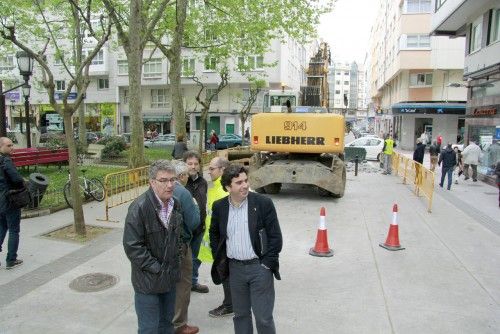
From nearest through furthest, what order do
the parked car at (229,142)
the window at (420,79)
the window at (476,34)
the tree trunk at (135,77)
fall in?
the tree trunk at (135,77), the window at (476,34), the parked car at (229,142), the window at (420,79)

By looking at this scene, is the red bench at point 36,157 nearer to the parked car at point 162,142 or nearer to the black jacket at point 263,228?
the black jacket at point 263,228

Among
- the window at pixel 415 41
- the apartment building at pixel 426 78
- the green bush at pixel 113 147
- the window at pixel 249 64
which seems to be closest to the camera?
the green bush at pixel 113 147

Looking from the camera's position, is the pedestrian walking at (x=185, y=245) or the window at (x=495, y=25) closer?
the pedestrian walking at (x=185, y=245)

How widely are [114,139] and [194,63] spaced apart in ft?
77.4

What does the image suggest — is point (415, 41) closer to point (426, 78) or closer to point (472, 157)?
point (426, 78)

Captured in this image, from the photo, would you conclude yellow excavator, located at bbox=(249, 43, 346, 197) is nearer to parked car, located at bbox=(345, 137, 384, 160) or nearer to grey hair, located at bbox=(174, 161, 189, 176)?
grey hair, located at bbox=(174, 161, 189, 176)

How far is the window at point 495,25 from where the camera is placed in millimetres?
15831

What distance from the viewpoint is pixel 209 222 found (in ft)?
15.5

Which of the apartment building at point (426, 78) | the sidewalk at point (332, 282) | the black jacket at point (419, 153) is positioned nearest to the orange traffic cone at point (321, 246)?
the sidewalk at point (332, 282)

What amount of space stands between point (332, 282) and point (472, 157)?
41.1 ft

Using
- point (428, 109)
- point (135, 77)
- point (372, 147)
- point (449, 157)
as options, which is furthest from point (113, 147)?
point (428, 109)

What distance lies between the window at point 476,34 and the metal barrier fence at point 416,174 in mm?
5676

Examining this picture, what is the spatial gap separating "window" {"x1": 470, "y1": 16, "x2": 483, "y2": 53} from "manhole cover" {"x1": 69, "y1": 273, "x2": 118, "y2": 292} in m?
17.4

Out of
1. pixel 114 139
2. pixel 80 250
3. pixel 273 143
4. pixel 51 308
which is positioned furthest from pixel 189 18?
pixel 51 308
